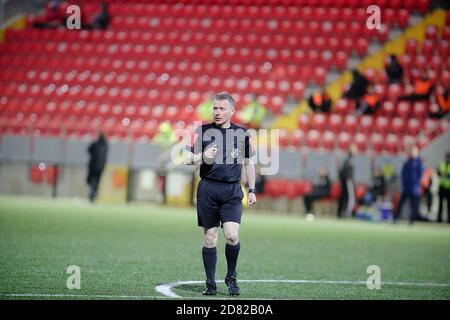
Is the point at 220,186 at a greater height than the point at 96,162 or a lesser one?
lesser

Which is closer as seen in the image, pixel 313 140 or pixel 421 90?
pixel 313 140

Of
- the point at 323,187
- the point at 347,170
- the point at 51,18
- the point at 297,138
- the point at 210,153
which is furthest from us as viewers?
the point at 51,18

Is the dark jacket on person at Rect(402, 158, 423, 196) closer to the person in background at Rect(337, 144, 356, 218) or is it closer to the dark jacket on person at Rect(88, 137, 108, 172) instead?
the person in background at Rect(337, 144, 356, 218)

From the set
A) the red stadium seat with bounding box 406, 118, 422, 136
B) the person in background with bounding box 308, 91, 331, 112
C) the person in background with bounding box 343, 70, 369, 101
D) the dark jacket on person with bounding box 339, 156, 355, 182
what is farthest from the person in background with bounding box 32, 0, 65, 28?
the dark jacket on person with bounding box 339, 156, 355, 182

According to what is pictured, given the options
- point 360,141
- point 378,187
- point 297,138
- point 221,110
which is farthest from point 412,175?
point 221,110

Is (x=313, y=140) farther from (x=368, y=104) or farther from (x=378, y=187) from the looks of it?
(x=378, y=187)

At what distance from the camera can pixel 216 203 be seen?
9211mm

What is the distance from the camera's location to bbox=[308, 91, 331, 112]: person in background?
30438 millimetres

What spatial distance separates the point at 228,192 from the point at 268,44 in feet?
81.3

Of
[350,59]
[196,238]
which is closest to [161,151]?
[350,59]

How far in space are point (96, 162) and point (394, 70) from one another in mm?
10449

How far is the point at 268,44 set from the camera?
33.5 metres

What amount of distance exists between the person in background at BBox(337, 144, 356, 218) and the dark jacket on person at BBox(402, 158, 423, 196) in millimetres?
1812
